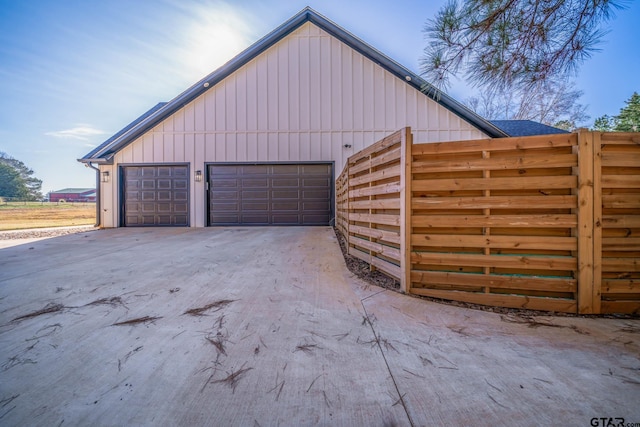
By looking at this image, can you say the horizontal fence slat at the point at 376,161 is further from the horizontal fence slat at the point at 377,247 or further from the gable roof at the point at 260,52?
the gable roof at the point at 260,52

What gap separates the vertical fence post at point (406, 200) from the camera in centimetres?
265

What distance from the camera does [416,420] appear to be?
1156mm

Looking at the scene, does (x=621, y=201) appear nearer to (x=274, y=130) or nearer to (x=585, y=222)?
(x=585, y=222)

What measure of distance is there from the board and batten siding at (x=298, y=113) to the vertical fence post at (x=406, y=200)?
18.7 feet

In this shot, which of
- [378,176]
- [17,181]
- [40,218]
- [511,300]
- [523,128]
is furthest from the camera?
[17,181]

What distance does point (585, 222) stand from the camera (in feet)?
7.56

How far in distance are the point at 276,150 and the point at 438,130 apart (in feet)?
17.0

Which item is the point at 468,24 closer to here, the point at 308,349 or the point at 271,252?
the point at 308,349

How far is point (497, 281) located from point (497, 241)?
14.9 inches

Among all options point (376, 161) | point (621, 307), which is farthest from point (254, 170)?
point (621, 307)

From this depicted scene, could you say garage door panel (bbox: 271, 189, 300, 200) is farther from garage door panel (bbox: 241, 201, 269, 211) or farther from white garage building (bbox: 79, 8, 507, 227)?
garage door panel (bbox: 241, 201, 269, 211)

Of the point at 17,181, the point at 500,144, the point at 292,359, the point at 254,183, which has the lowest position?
the point at 292,359

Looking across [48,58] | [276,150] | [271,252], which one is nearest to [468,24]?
[271,252]

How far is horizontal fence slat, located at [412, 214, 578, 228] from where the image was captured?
7.71 ft
